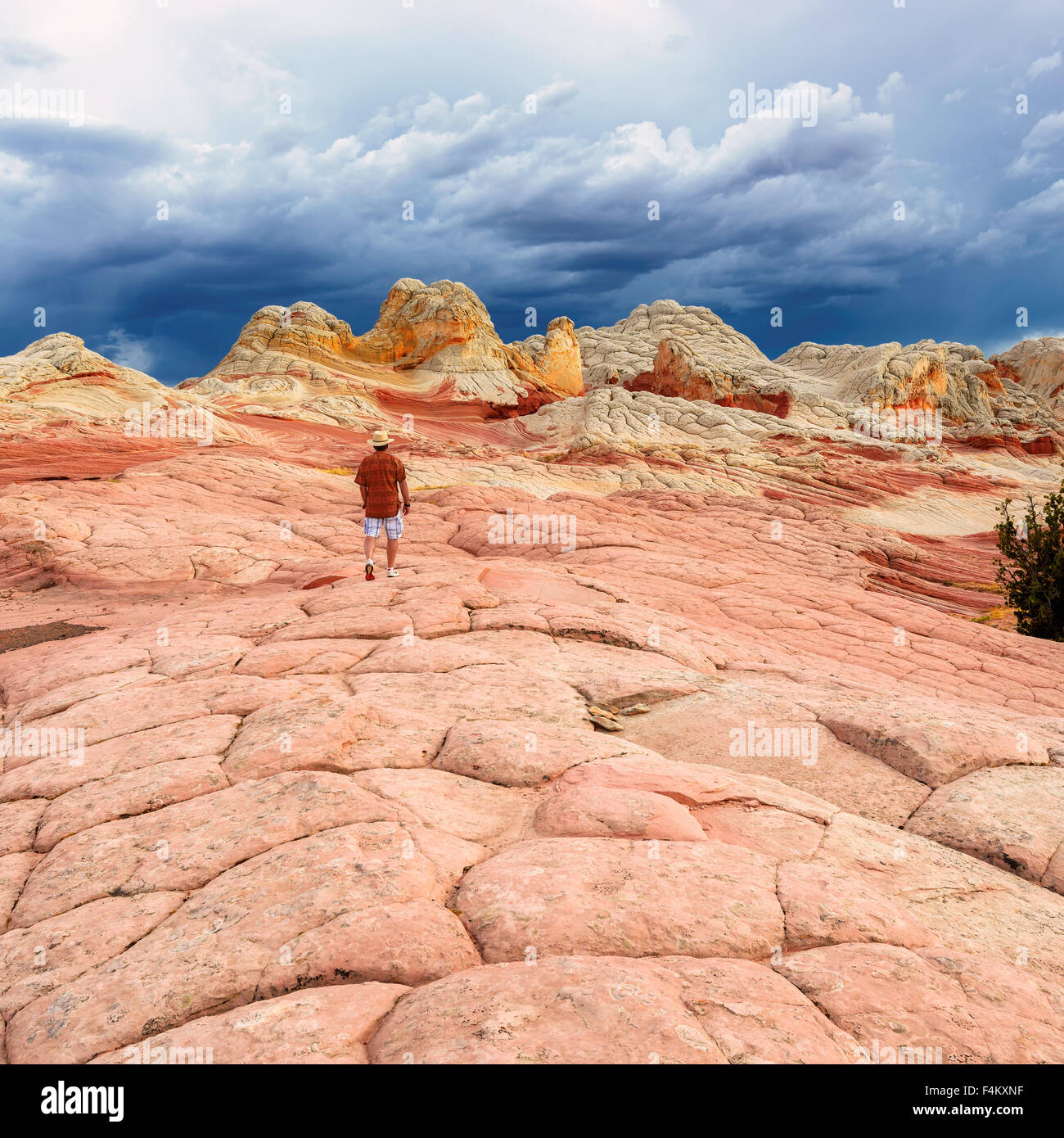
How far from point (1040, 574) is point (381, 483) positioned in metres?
13.6

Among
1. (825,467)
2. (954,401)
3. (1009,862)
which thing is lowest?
(1009,862)

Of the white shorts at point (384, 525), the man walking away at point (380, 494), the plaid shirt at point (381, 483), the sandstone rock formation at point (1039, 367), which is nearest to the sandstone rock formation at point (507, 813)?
the man walking away at point (380, 494)

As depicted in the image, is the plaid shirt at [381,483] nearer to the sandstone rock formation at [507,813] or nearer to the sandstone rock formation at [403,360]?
the sandstone rock formation at [507,813]

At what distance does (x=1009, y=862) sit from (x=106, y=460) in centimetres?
2503

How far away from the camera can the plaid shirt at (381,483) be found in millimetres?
11297

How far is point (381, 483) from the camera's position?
11.3 m

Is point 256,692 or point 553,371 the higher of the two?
point 553,371

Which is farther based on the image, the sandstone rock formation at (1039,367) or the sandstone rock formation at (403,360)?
the sandstone rock formation at (1039,367)

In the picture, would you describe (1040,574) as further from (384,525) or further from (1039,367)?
(1039,367)

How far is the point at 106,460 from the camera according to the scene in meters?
23.0

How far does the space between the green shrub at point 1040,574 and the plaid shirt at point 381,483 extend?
12.3m

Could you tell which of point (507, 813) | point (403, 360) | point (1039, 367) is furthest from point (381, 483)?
point (1039, 367)
